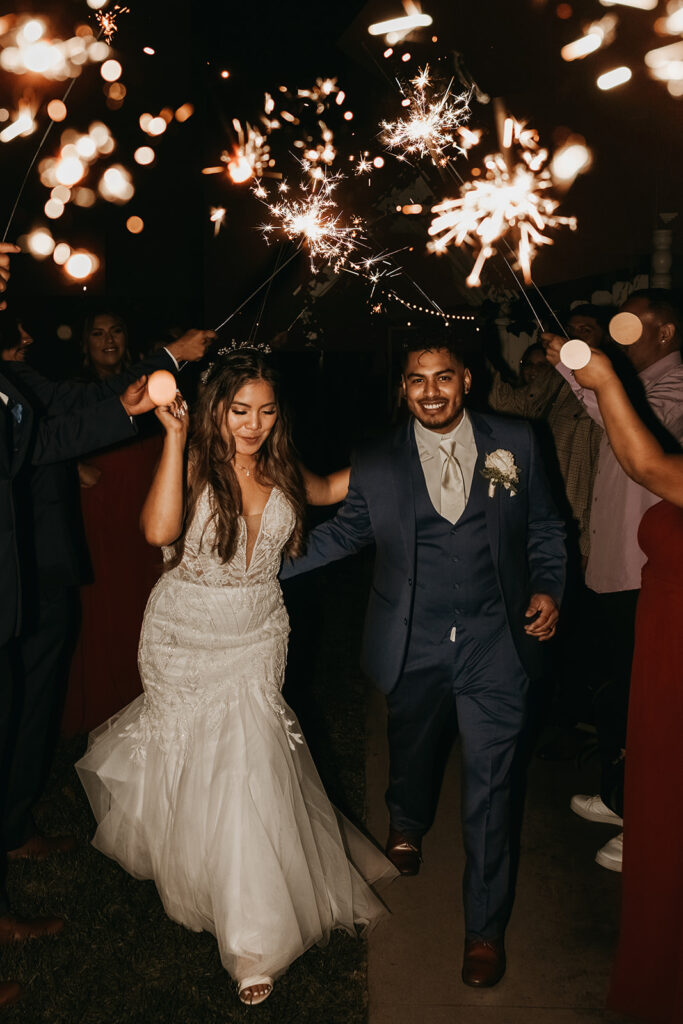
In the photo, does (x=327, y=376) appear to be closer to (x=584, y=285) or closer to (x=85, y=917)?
(x=584, y=285)

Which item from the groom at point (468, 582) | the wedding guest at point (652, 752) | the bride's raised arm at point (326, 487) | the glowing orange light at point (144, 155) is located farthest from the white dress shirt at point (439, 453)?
the glowing orange light at point (144, 155)

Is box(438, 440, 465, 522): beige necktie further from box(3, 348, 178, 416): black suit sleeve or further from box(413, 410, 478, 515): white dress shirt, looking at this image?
box(3, 348, 178, 416): black suit sleeve

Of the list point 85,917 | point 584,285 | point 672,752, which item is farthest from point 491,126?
point 584,285

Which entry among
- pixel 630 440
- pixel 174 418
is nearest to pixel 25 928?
pixel 174 418

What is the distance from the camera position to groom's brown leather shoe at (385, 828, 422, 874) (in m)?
3.88

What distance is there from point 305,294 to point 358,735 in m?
7.75

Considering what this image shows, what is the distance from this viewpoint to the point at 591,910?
11.9 ft

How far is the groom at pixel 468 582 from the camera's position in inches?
128

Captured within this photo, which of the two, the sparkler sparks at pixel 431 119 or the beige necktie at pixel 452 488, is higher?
the sparkler sparks at pixel 431 119

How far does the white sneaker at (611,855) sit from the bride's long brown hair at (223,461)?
6.41ft

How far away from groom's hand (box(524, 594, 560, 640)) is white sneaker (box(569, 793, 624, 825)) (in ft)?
4.87

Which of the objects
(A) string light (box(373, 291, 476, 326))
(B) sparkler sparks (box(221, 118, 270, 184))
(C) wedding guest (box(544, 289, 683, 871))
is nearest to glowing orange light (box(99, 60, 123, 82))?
(B) sparkler sparks (box(221, 118, 270, 184))

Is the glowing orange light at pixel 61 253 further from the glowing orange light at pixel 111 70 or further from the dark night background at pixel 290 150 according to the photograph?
the glowing orange light at pixel 111 70

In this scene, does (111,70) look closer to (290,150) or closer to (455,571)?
(290,150)
